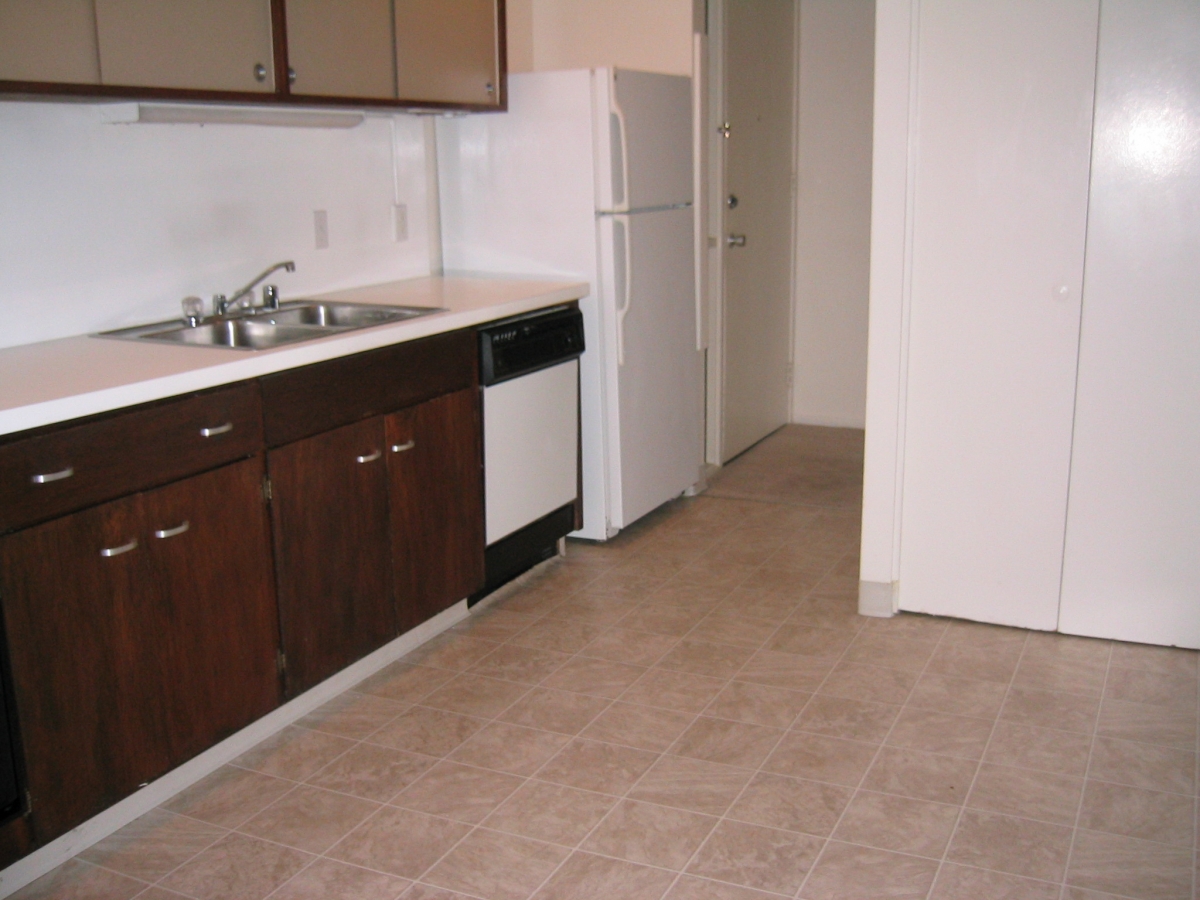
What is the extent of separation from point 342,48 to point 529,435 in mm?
1236

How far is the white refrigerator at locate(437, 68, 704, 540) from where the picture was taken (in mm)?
3727

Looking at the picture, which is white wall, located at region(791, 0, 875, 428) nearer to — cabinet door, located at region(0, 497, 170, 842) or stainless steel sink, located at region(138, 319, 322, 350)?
stainless steel sink, located at region(138, 319, 322, 350)

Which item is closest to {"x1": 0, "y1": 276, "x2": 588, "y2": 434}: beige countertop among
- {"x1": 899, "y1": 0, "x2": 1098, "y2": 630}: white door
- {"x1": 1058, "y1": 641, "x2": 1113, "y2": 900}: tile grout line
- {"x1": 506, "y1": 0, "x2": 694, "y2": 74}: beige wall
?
{"x1": 899, "y1": 0, "x2": 1098, "y2": 630}: white door

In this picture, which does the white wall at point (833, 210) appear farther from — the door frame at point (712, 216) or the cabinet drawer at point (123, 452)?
the cabinet drawer at point (123, 452)

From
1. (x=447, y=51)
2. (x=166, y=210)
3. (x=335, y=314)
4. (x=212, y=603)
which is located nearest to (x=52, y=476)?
(x=212, y=603)

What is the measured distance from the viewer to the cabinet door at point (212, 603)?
2275 mm

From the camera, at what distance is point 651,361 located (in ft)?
13.5

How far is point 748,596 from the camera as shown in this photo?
356 centimetres

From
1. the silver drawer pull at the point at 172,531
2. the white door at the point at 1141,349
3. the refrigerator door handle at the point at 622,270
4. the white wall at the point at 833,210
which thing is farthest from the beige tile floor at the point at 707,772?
the white wall at the point at 833,210

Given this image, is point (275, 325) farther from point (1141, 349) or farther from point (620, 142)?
point (1141, 349)

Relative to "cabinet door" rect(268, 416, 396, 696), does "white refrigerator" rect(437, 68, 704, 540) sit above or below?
above

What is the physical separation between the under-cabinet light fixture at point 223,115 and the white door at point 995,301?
5.48 ft

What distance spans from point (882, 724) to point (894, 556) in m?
0.75

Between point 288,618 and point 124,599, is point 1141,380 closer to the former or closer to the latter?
point 288,618
